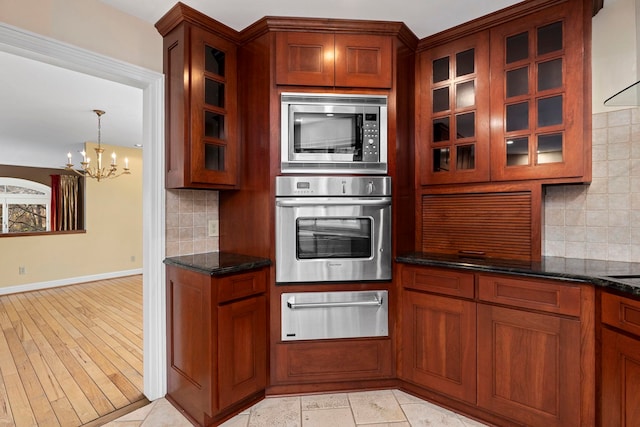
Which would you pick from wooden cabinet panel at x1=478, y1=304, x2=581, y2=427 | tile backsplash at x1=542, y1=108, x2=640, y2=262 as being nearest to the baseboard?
wooden cabinet panel at x1=478, y1=304, x2=581, y2=427

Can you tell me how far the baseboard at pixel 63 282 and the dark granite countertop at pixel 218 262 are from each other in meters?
4.97

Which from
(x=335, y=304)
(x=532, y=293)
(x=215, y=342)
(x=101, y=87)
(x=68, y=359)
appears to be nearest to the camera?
(x=532, y=293)

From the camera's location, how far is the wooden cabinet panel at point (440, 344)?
186 cm

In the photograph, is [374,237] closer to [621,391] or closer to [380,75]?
[380,75]

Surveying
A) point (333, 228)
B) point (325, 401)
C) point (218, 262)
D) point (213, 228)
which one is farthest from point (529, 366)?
point (213, 228)

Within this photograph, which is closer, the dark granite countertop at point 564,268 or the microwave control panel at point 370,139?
the dark granite countertop at point 564,268

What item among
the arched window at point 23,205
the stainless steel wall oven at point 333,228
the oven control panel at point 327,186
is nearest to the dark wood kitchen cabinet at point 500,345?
the stainless steel wall oven at point 333,228

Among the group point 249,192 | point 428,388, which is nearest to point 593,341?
point 428,388

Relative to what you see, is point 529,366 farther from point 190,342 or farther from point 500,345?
point 190,342

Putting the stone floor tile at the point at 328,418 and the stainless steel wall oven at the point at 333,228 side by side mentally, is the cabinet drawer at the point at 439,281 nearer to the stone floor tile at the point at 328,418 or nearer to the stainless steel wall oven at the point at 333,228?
the stainless steel wall oven at the point at 333,228

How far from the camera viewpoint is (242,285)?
6.29ft

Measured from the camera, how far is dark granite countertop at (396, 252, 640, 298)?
4.75 ft

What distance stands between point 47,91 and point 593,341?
16.2 feet

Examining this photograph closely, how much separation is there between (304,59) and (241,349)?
1.90 m
